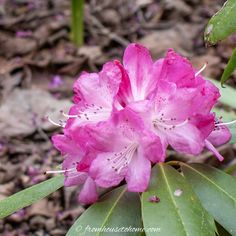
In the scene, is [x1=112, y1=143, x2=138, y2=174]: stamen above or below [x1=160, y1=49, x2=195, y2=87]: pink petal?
below

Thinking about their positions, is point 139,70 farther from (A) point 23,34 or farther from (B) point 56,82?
(A) point 23,34

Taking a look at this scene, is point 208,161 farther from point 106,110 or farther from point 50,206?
point 106,110

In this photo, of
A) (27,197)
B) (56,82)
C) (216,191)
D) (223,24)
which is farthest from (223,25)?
(56,82)

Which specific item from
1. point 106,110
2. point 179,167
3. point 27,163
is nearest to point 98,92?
point 106,110

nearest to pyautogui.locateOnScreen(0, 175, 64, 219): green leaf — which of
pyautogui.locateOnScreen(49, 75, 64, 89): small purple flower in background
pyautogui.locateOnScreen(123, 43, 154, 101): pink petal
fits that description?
pyautogui.locateOnScreen(123, 43, 154, 101): pink petal

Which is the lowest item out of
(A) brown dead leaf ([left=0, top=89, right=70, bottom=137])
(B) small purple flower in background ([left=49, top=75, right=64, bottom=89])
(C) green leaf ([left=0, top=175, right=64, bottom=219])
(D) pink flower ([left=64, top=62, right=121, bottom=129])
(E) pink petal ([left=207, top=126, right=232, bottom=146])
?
(A) brown dead leaf ([left=0, top=89, right=70, bottom=137])

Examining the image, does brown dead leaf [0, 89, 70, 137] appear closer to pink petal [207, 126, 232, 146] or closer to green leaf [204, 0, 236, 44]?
pink petal [207, 126, 232, 146]
